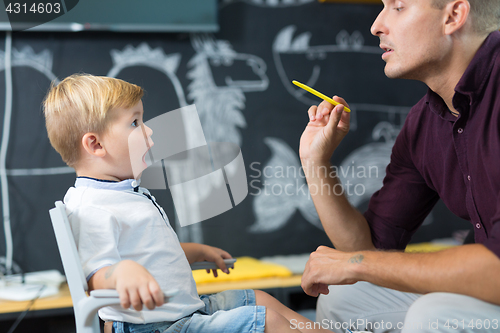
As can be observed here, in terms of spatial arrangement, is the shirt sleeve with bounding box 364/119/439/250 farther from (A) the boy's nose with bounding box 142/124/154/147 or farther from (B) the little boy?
(A) the boy's nose with bounding box 142/124/154/147

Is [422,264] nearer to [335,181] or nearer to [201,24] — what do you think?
[335,181]

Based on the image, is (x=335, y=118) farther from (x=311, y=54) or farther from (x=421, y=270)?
(x=311, y=54)

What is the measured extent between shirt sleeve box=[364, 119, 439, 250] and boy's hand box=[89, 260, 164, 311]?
0.81 m

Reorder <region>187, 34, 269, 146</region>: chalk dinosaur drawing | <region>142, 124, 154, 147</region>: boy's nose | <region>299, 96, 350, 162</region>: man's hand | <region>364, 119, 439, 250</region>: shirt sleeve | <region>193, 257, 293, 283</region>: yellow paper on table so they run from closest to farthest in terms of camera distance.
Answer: <region>142, 124, 154, 147</region>: boy's nose → <region>299, 96, 350, 162</region>: man's hand → <region>364, 119, 439, 250</region>: shirt sleeve → <region>193, 257, 293, 283</region>: yellow paper on table → <region>187, 34, 269, 146</region>: chalk dinosaur drawing

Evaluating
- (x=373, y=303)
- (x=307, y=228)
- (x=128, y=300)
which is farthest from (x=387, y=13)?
(x=307, y=228)

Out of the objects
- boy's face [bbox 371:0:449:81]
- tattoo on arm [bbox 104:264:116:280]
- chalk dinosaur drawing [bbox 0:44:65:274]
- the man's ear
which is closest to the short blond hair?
tattoo on arm [bbox 104:264:116:280]

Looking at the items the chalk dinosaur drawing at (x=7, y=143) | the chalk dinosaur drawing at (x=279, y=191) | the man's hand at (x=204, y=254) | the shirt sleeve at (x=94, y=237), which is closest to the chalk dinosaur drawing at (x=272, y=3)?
the chalk dinosaur drawing at (x=279, y=191)

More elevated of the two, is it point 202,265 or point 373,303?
point 202,265

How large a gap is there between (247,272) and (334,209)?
818 mm

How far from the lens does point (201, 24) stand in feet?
6.95

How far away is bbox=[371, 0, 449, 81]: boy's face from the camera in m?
1.12

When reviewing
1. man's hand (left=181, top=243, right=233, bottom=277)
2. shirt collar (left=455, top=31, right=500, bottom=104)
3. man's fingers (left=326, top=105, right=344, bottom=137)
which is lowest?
man's hand (left=181, top=243, right=233, bottom=277)

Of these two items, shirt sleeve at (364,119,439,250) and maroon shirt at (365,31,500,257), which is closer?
maroon shirt at (365,31,500,257)

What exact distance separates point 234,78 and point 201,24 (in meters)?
0.32
